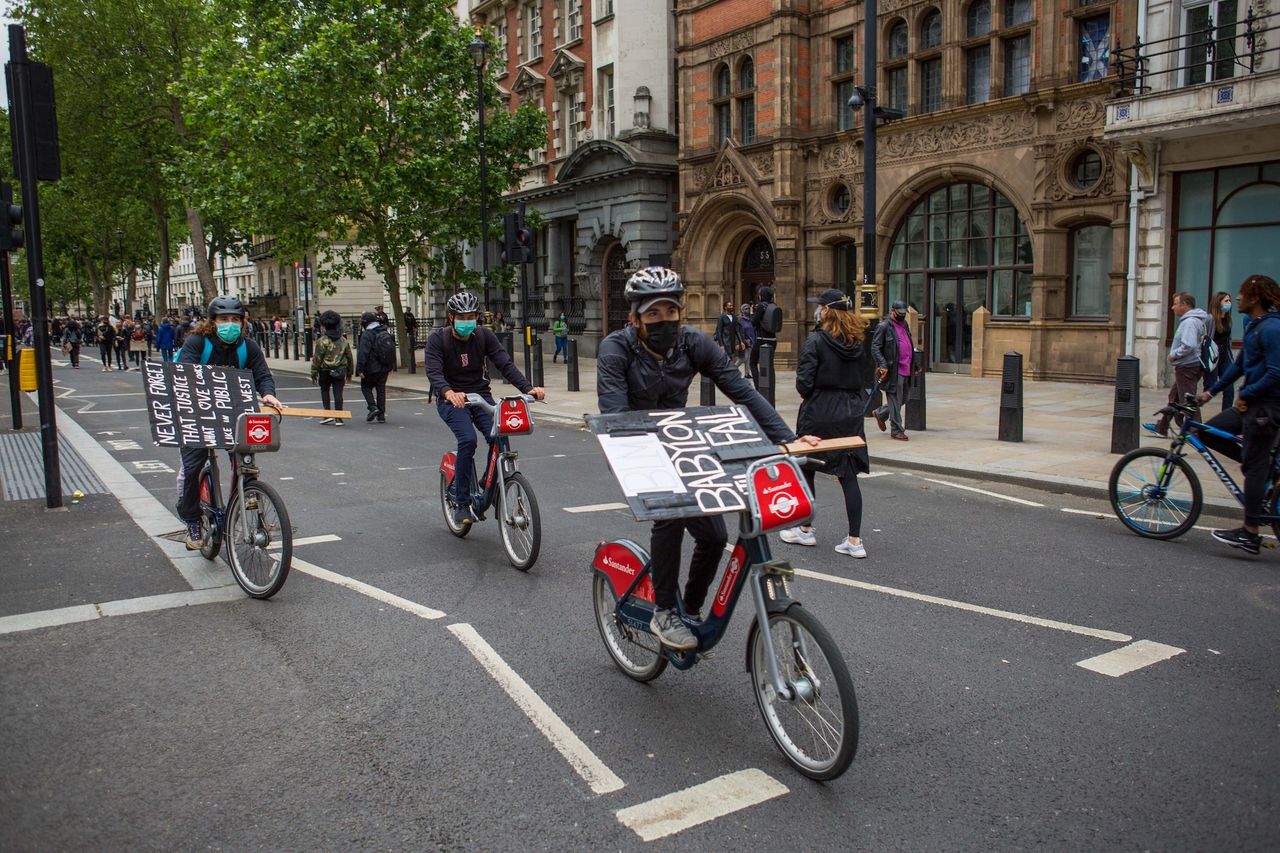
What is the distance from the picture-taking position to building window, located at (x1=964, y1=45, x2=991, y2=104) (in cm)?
2159

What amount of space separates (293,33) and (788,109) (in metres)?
13.9

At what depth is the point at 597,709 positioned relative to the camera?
176 inches

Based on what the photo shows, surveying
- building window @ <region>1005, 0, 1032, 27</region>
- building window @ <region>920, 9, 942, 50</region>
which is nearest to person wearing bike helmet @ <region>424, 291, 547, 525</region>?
building window @ <region>1005, 0, 1032, 27</region>

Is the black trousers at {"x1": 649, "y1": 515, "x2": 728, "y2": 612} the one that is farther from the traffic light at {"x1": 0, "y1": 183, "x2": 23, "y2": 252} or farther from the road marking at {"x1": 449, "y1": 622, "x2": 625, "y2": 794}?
the traffic light at {"x1": 0, "y1": 183, "x2": 23, "y2": 252}

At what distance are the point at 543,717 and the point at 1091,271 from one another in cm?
1892

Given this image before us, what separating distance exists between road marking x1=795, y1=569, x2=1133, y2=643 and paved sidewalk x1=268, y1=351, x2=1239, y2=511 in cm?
413

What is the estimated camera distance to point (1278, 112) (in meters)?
15.3

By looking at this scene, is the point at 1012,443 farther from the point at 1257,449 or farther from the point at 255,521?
the point at 255,521

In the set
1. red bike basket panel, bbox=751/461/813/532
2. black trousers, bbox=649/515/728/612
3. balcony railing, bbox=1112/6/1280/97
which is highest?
balcony railing, bbox=1112/6/1280/97

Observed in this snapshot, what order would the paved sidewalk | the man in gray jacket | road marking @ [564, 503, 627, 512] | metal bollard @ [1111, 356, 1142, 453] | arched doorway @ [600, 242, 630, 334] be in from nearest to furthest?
road marking @ [564, 503, 627, 512], the paved sidewalk, metal bollard @ [1111, 356, 1142, 453], the man in gray jacket, arched doorway @ [600, 242, 630, 334]

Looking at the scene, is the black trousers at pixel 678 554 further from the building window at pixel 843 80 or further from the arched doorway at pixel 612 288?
the arched doorway at pixel 612 288

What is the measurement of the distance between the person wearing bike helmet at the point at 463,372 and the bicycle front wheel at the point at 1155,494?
478cm

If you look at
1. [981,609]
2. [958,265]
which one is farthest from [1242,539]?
[958,265]

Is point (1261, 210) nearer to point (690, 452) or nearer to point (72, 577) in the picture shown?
point (690, 452)
